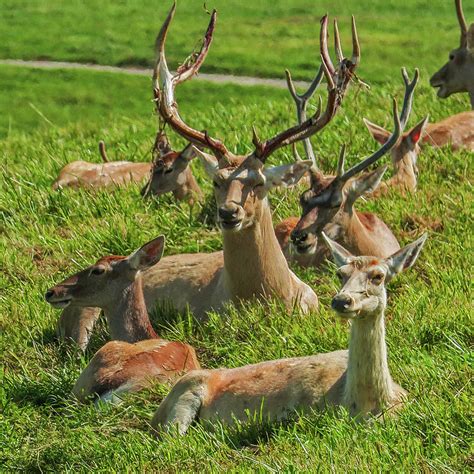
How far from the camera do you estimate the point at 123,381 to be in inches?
337

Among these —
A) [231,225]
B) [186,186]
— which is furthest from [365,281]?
[186,186]

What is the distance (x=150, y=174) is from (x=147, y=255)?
11.6 feet

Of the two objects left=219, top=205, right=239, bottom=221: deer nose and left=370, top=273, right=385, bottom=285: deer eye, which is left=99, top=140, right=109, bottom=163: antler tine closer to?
left=219, top=205, right=239, bottom=221: deer nose

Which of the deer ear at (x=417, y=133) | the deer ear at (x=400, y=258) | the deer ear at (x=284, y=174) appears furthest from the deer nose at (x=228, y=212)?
the deer ear at (x=417, y=133)

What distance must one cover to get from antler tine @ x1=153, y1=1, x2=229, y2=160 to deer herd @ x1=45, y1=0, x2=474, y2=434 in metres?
0.01

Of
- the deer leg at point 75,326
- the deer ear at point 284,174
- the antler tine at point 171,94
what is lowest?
the deer leg at point 75,326

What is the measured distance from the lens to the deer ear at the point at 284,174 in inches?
385

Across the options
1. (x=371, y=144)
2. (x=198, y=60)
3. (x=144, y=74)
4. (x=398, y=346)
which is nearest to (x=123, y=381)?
(x=398, y=346)

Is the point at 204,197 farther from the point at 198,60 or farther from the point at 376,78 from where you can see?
the point at 376,78

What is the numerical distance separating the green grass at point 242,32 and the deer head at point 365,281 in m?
17.9

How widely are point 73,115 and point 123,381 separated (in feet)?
51.1

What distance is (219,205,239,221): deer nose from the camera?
9.41 m

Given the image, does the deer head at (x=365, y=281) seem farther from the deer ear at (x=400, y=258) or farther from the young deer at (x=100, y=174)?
the young deer at (x=100, y=174)

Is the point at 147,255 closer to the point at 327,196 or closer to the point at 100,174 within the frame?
the point at 327,196
